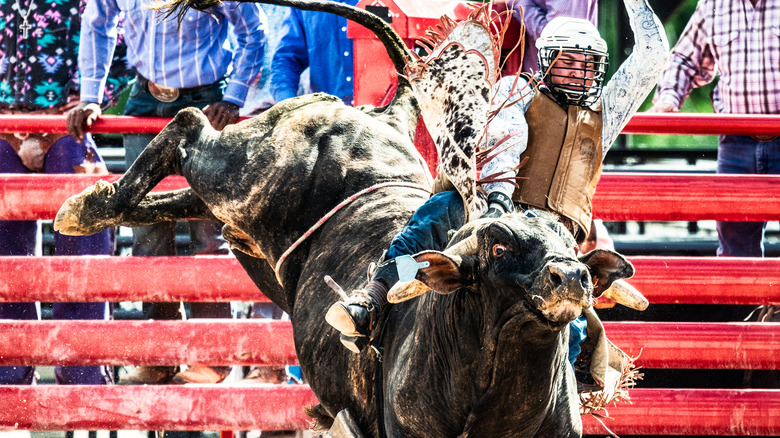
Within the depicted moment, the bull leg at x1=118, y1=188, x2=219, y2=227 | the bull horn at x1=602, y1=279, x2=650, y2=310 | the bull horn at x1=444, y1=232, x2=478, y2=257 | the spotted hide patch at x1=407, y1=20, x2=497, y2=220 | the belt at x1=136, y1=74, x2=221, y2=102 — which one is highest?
the spotted hide patch at x1=407, y1=20, x2=497, y2=220

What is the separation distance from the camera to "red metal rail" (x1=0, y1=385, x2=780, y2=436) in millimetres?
4250

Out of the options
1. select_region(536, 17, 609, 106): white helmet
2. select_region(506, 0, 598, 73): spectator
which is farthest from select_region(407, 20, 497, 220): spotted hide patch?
select_region(506, 0, 598, 73): spectator

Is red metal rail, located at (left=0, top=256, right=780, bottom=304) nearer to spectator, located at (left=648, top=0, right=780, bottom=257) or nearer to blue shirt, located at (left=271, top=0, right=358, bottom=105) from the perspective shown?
spectator, located at (left=648, top=0, right=780, bottom=257)

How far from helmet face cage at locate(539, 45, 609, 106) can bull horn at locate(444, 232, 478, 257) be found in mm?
757

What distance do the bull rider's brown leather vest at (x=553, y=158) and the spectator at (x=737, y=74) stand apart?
6.27ft

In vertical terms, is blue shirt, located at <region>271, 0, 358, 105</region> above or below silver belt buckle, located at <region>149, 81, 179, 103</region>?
above

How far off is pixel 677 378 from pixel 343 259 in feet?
9.39

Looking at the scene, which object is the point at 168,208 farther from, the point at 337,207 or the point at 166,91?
the point at 337,207

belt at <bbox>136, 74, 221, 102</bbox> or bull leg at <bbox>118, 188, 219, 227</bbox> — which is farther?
belt at <bbox>136, 74, 221, 102</bbox>

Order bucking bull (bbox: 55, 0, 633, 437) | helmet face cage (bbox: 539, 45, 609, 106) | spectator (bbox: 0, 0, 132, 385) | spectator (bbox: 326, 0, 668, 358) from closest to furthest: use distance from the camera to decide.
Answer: bucking bull (bbox: 55, 0, 633, 437)
spectator (bbox: 326, 0, 668, 358)
helmet face cage (bbox: 539, 45, 609, 106)
spectator (bbox: 0, 0, 132, 385)

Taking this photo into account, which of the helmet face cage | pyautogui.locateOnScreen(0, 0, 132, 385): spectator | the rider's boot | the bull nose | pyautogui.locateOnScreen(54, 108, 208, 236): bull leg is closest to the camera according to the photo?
the bull nose

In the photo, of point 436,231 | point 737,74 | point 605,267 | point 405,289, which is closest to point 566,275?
point 605,267

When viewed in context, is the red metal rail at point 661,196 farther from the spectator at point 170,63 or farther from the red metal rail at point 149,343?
the red metal rail at point 149,343

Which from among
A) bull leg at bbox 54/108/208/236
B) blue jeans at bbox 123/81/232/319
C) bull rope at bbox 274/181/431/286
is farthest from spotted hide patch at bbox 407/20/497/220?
blue jeans at bbox 123/81/232/319
